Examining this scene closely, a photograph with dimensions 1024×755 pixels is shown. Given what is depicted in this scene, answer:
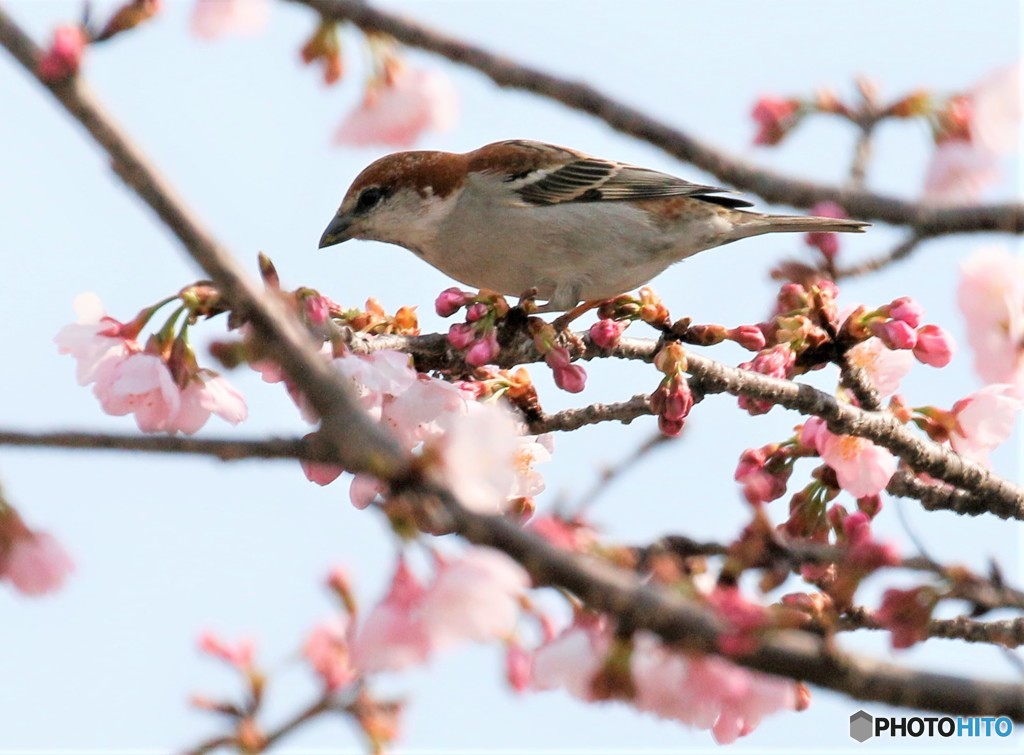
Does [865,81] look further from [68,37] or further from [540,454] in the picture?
[68,37]

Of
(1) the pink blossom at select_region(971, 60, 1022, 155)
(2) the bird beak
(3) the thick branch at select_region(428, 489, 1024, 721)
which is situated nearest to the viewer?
(3) the thick branch at select_region(428, 489, 1024, 721)

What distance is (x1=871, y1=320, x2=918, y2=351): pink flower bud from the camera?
386 centimetres

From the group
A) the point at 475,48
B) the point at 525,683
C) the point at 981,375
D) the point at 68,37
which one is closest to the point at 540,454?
the point at 525,683

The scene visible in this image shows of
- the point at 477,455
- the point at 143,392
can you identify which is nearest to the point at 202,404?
the point at 143,392

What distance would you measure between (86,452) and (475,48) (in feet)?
2.75

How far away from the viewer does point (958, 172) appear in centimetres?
280

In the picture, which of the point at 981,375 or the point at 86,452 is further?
the point at 981,375

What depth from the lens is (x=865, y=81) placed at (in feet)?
10.1

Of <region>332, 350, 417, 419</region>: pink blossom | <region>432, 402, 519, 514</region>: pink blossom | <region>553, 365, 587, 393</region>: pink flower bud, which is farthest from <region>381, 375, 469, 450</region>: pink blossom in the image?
<region>432, 402, 519, 514</region>: pink blossom

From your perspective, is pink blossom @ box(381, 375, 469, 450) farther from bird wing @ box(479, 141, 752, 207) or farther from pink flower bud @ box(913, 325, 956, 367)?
bird wing @ box(479, 141, 752, 207)

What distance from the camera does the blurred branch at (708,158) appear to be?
5.49ft

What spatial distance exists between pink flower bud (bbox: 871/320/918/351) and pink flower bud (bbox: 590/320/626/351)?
833 mm

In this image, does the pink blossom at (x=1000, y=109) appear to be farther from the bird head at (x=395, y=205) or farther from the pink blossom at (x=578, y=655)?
the bird head at (x=395, y=205)

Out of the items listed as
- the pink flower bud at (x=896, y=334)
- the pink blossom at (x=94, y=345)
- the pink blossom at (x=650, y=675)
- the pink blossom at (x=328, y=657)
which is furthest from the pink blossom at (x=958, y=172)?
the pink blossom at (x=328, y=657)
